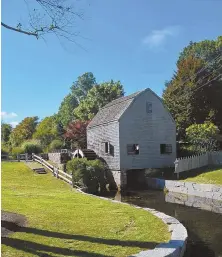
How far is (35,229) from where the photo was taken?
872 cm

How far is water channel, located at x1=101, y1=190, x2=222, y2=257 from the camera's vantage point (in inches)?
367

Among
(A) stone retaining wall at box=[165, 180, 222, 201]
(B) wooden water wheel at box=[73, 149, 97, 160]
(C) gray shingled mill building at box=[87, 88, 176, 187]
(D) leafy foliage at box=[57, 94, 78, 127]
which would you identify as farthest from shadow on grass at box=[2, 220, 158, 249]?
(D) leafy foliage at box=[57, 94, 78, 127]

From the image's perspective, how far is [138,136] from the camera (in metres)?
25.9

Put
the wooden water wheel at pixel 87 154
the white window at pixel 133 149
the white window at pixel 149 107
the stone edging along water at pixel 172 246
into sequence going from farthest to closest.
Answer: the wooden water wheel at pixel 87 154
the white window at pixel 149 107
the white window at pixel 133 149
the stone edging along water at pixel 172 246

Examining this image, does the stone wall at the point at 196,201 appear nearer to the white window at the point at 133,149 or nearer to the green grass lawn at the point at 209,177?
the green grass lawn at the point at 209,177

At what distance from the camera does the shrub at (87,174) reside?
21.6 m

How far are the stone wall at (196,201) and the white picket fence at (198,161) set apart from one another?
3.55 metres

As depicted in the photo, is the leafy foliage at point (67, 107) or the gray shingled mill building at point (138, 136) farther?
the leafy foliage at point (67, 107)

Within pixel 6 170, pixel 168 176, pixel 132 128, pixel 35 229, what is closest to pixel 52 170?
pixel 6 170

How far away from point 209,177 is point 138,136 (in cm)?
689

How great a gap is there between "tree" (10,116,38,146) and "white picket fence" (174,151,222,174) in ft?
136

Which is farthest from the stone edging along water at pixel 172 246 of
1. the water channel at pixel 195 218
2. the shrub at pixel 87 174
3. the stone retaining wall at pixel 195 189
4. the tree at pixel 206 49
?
the tree at pixel 206 49

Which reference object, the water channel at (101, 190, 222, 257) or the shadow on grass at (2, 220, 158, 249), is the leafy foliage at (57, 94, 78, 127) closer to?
the water channel at (101, 190, 222, 257)

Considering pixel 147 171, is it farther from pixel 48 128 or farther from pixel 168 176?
pixel 48 128
